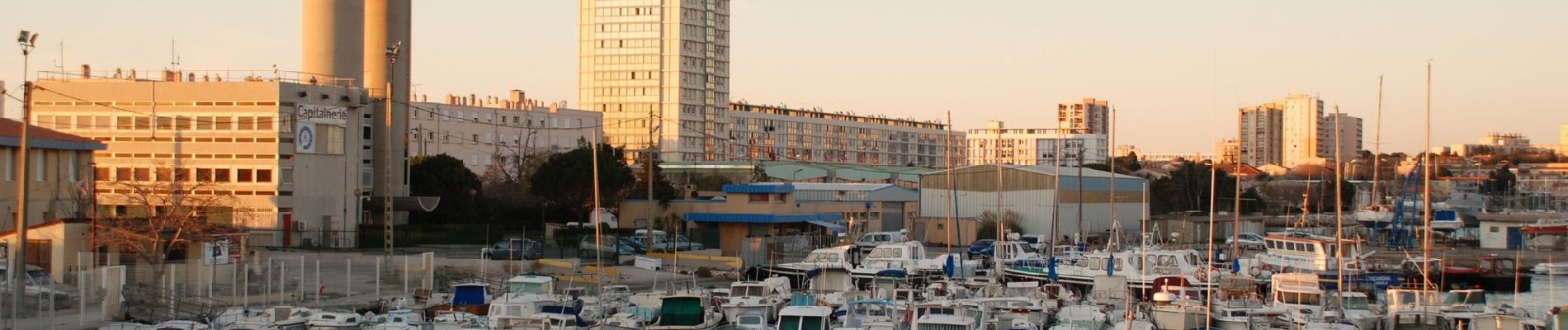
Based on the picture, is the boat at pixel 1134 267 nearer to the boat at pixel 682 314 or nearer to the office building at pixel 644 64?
the boat at pixel 682 314

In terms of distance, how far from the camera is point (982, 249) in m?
53.3

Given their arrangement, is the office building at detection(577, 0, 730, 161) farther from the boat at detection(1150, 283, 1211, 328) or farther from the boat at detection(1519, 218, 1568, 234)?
the boat at detection(1150, 283, 1211, 328)

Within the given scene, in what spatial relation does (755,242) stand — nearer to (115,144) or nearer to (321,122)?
(321,122)

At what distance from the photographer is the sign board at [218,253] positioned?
31.8 m

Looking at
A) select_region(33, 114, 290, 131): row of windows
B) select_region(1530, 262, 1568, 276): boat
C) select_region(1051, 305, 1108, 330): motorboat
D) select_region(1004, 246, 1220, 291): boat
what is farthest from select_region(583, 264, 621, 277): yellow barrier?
select_region(1530, 262, 1568, 276): boat

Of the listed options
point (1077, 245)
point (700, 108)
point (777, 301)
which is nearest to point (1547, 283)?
point (1077, 245)

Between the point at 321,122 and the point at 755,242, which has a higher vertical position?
the point at 321,122

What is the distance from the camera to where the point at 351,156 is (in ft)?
157

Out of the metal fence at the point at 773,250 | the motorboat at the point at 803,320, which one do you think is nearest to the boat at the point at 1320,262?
the metal fence at the point at 773,250

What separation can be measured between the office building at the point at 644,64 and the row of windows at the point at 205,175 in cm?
6404

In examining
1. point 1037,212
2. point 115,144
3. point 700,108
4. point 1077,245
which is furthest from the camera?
point 700,108

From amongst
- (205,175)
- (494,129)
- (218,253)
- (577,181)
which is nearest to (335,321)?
(218,253)

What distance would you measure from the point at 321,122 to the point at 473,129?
1900 inches

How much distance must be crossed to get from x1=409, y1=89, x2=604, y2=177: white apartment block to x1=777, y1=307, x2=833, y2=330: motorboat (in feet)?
197
